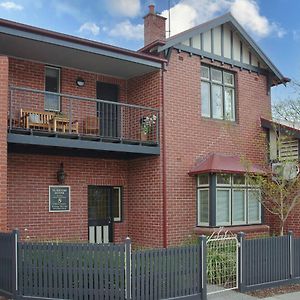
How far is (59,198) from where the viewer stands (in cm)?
1315

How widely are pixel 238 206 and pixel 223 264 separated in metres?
4.70

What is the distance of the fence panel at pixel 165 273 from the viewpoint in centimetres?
863

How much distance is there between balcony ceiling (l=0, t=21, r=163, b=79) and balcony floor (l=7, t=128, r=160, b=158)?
2.24 meters

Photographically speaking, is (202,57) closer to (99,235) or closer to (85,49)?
(85,49)

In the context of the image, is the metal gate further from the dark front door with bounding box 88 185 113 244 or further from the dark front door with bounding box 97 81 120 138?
the dark front door with bounding box 97 81 120 138

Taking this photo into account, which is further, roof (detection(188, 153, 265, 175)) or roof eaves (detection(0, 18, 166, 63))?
roof (detection(188, 153, 265, 175))

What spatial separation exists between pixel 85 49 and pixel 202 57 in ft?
13.9

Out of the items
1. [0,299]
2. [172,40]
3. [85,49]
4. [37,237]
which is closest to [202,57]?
[172,40]

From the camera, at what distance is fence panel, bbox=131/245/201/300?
8633 mm

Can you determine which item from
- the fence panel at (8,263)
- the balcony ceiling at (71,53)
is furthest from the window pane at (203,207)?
the fence panel at (8,263)

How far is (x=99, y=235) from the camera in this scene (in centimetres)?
1408

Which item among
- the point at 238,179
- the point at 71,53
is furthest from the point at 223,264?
the point at 71,53

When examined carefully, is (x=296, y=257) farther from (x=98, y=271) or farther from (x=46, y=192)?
(x=46, y=192)

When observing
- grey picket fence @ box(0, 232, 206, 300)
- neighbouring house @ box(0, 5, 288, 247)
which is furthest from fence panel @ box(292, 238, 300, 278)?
grey picket fence @ box(0, 232, 206, 300)
